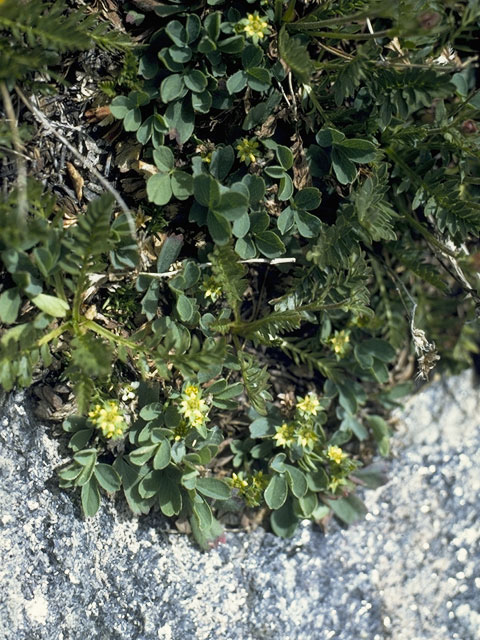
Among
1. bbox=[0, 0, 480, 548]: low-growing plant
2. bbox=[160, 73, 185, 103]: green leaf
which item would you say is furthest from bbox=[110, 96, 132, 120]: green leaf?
bbox=[160, 73, 185, 103]: green leaf

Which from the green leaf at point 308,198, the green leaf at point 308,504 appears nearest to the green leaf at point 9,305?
the green leaf at point 308,198

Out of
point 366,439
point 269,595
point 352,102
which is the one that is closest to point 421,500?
point 366,439

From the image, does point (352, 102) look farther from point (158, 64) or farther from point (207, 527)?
point (207, 527)

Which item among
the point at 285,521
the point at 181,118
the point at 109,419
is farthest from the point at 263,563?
the point at 181,118

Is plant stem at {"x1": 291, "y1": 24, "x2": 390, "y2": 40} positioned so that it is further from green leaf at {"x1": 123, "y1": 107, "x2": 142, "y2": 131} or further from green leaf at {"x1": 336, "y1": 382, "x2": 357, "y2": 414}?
green leaf at {"x1": 336, "y1": 382, "x2": 357, "y2": 414}

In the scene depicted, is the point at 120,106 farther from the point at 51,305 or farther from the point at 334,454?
the point at 334,454

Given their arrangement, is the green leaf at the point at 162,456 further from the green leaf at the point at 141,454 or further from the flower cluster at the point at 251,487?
the flower cluster at the point at 251,487
